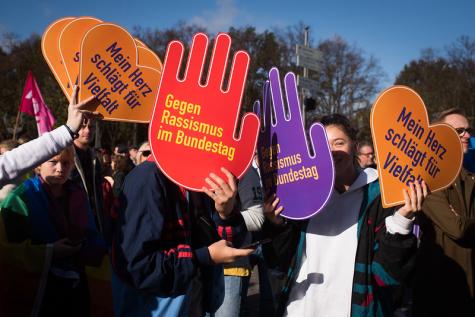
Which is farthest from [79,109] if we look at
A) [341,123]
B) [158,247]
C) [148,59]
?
[341,123]

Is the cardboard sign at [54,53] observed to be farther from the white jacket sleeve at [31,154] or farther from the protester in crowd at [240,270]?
the protester in crowd at [240,270]

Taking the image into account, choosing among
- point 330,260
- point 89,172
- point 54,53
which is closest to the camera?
point 330,260

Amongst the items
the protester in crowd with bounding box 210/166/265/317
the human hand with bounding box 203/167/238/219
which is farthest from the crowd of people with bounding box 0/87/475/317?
the protester in crowd with bounding box 210/166/265/317

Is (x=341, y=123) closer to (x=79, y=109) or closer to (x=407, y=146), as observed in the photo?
(x=407, y=146)

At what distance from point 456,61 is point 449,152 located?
27.7 metres

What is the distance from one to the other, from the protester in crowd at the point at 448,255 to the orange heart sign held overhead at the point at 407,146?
2.11 ft

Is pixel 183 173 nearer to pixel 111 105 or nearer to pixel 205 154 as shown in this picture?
pixel 205 154

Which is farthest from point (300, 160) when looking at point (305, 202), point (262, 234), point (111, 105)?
point (111, 105)

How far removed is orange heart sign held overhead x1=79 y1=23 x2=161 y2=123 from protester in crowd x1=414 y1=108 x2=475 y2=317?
1695mm

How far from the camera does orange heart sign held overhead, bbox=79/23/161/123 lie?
169cm

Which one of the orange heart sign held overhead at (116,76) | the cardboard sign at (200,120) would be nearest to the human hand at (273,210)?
the cardboard sign at (200,120)

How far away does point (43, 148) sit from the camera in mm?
1734

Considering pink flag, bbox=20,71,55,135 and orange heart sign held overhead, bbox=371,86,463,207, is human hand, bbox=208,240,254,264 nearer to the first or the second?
orange heart sign held overhead, bbox=371,86,463,207

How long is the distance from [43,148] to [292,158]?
991mm
